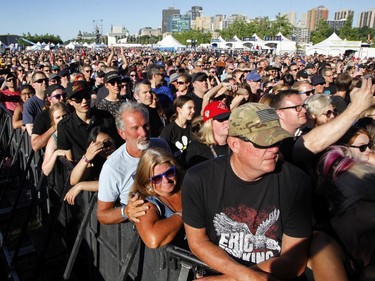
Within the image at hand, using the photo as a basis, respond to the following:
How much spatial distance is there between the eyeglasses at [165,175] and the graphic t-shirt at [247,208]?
47 cm

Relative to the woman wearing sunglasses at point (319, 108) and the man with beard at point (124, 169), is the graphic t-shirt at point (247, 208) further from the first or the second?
the woman wearing sunglasses at point (319, 108)

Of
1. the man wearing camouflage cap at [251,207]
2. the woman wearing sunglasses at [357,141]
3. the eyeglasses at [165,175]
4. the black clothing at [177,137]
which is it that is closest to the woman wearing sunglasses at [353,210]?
the man wearing camouflage cap at [251,207]

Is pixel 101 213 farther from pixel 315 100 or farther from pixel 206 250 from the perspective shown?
pixel 315 100

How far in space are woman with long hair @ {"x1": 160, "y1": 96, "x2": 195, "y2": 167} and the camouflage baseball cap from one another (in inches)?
87.5

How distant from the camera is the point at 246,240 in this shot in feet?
6.68

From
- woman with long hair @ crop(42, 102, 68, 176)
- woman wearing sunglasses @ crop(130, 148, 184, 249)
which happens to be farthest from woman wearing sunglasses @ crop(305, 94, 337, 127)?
woman with long hair @ crop(42, 102, 68, 176)

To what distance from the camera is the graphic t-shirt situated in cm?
197

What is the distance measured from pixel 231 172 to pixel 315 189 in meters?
0.76

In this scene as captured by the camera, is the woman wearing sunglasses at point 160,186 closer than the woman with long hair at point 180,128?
Yes

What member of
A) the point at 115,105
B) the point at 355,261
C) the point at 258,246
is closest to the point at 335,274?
the point at 355,261

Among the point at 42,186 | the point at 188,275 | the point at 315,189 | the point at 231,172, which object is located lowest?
the point at 42,186

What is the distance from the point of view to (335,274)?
5.65 feet

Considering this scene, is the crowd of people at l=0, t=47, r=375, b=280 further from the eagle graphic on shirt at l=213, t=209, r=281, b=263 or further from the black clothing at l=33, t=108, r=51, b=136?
the black clothing at l=33, t=108, r=51, b=136

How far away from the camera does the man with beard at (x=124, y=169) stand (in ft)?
8.60
